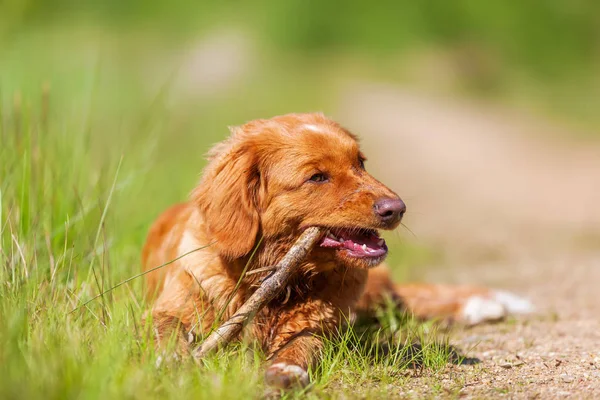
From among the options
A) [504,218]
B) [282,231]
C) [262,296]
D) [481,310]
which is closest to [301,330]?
[262,296]

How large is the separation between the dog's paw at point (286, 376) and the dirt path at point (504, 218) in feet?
1.58

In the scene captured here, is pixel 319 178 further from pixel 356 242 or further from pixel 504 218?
pixel 504 218

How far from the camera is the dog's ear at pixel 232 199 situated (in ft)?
13.2

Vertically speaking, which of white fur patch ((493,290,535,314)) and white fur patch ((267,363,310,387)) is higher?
white fur patch ((267,363,310,387))

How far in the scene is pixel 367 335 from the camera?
14.6 ft

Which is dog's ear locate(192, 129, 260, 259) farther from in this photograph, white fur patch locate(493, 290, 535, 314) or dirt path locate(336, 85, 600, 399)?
white fur patch locate(493, 290, 535, 314)

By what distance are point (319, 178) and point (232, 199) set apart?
0.44m

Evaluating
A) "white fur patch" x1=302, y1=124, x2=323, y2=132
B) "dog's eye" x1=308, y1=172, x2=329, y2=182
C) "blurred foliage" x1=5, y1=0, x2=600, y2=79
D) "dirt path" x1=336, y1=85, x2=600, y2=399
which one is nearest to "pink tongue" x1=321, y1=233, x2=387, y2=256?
"dog's eye" x1=308, y1=172, x2=329, y2=182

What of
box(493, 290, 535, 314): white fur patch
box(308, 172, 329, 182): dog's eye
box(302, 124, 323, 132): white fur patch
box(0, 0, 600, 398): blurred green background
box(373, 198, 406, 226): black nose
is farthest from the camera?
box(493, 290, 535, 314): white fur patch

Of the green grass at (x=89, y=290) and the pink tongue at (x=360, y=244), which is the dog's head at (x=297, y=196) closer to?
the pink tongue at (x=360, y=244)

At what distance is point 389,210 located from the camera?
155 inches

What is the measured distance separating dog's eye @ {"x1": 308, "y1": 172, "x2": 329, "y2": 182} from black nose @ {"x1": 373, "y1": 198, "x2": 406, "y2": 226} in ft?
1.11

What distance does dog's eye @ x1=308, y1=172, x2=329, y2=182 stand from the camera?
414 cm

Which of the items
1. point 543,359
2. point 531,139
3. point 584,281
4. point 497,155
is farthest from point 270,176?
point 531,139
